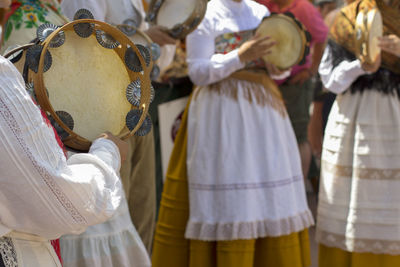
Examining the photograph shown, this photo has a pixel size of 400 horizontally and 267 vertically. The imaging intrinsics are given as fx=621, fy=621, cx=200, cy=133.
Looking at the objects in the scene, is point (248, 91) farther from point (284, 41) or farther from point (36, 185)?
point (36, 185)

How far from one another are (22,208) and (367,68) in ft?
7.61

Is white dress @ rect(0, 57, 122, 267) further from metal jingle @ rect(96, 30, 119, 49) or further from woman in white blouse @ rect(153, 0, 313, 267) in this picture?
woman in white blouse @ rect(153, 0, 313, 267)

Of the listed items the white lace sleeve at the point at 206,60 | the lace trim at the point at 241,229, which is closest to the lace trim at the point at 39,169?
the lace trim at the point at 241,229

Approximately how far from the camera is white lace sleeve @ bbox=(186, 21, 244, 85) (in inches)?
127

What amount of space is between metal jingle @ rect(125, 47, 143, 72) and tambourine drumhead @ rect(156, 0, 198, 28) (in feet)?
3.66

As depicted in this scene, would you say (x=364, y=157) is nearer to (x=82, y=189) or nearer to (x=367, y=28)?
(x=367, y=28)

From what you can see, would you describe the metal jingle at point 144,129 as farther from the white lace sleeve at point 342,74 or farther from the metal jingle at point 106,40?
the white lace sleeve at point 342,74

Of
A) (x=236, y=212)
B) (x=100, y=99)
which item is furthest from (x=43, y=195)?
(x=236, y=212)

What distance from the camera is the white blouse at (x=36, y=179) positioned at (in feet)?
4.52

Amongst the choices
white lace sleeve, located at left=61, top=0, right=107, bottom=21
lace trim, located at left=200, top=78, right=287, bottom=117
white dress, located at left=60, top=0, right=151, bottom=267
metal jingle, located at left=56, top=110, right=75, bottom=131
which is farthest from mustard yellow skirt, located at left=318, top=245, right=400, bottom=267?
metal jingle, located at left=56, top=110, right=75, bottom=131

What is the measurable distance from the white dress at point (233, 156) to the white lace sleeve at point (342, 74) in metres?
0.38

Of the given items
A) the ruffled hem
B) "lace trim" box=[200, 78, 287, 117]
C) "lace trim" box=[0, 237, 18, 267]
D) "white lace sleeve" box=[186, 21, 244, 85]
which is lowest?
the ruffled hem

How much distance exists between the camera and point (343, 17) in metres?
3.54

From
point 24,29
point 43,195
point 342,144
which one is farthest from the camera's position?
point 342,144
